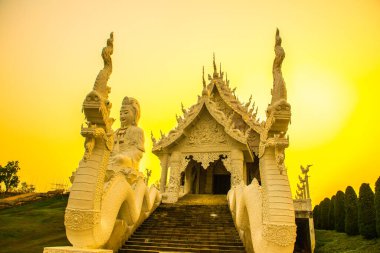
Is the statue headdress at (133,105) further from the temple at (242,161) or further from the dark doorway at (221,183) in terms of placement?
the dark doorway at (221,183)

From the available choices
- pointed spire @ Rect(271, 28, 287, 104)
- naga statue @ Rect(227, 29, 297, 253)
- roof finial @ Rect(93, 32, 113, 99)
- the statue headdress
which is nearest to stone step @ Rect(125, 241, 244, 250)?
naga statue @ Rect(227, 29, 297, 253)

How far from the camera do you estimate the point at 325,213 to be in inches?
650

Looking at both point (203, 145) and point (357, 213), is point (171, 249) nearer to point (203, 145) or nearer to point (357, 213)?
point (203, 145)

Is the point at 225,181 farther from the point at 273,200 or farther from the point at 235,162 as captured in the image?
the point at 273,200

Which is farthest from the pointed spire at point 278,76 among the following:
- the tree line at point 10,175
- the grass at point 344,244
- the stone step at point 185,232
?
the tree line at point 10,175

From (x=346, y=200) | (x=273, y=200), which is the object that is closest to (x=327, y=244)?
(x=346, y=200)

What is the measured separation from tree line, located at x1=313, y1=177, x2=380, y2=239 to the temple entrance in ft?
19.5

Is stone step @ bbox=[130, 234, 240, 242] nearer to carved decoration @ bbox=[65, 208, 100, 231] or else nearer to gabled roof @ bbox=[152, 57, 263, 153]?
carved decoration @ bbox=[65, 208, 100, 231]

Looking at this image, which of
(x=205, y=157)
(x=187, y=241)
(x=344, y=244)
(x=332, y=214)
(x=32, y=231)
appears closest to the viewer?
(x=187, y=241)

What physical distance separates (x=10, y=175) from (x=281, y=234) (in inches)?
1253

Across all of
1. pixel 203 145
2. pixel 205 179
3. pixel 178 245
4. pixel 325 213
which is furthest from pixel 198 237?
pixel 325 213

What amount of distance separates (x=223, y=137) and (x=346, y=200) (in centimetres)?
602

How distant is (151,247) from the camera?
22.7 ft

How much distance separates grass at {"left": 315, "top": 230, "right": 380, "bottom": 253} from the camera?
9.68 meters
